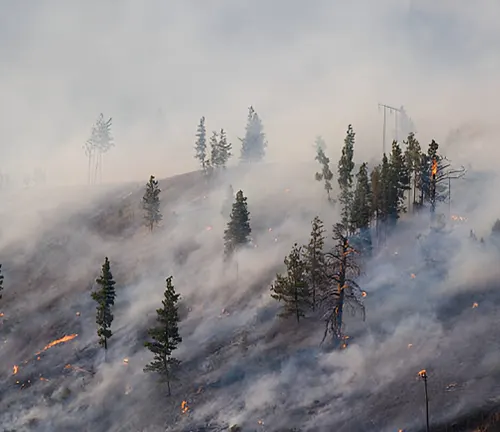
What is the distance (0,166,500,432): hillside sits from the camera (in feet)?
138

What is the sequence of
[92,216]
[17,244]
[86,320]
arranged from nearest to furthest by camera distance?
[86,320] → [17,244] → [92,216]

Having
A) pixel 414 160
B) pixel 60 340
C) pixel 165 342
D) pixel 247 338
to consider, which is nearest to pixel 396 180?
pixel 414 160

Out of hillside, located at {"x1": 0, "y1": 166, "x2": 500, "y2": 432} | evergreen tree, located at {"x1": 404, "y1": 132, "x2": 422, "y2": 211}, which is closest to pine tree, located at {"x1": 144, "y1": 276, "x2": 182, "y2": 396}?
hillside, located at {"x1": 0, "y1": 166, "x2": 500, "y2": 432}

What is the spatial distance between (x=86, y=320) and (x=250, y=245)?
2713 cm

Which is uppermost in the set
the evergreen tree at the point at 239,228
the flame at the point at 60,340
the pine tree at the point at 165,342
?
the evergreen tree at the point at 239,228

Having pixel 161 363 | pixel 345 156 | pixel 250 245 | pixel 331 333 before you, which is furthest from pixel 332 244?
pixel 161 363

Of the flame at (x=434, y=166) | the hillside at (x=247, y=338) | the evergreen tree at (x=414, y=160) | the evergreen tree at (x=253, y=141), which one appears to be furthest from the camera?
the evergreen tree at (x=253, y=141)

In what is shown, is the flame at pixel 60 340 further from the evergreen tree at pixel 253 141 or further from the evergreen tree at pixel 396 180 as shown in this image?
the evergreen tree at pixel 253 141

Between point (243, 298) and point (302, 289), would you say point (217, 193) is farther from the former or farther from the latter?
point (302, 289)

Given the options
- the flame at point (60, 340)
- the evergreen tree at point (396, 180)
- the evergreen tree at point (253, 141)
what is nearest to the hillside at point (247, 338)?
the flame at point (60, 340)

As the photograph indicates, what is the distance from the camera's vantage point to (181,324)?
2405 inches

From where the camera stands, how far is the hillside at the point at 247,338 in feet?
138

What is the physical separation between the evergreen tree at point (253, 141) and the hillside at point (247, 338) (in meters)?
33.4

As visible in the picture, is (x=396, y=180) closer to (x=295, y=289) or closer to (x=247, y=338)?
(x=295, y=289)
